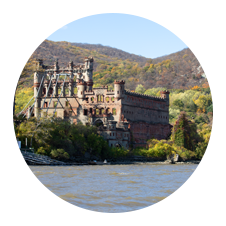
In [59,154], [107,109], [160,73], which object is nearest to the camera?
[59,154]

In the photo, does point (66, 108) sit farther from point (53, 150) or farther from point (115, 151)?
point (53, 150)

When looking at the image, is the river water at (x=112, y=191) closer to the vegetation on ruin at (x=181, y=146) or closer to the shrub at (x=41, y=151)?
the shrub at (x=41, y=151)

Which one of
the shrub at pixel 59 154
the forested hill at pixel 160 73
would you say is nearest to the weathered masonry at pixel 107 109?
the shrub at pixel 59 154

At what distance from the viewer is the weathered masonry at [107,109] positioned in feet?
261

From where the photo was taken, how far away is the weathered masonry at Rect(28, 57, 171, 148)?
79.5 meters

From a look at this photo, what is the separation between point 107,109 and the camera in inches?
3312

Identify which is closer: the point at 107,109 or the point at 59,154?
the point at 59,154

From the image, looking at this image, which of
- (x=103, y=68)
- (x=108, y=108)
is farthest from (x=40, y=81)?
(x=103, y=68)

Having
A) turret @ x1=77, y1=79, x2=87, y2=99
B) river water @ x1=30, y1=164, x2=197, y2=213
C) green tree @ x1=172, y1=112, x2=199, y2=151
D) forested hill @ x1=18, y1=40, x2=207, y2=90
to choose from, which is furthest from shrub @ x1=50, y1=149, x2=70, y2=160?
forested hill @ x1=18, y1=40, x2=207, y2=90

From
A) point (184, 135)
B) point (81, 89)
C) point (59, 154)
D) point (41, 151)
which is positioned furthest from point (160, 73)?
point (41, 151)

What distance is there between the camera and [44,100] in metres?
87.1

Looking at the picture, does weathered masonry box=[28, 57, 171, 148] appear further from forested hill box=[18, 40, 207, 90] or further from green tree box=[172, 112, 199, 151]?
forested hill box=[18, 40, 207, 90]

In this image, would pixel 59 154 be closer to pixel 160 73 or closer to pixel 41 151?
pixel 41 151

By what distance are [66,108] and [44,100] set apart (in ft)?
15.9
